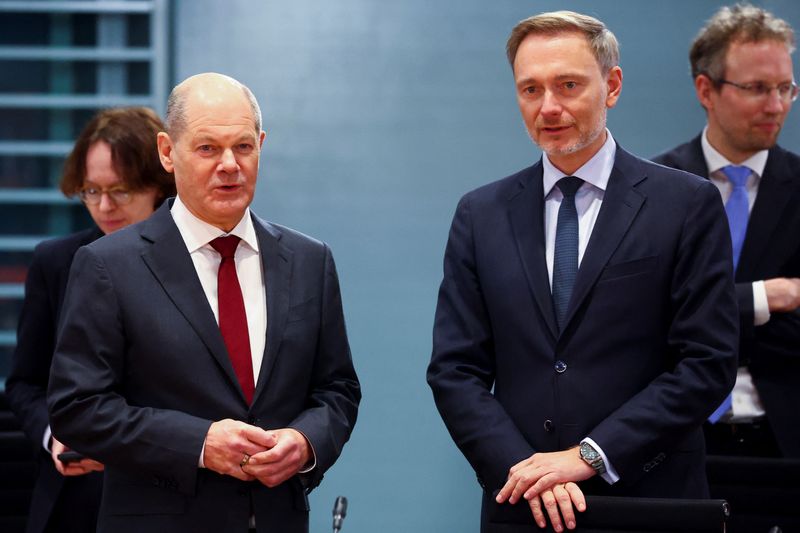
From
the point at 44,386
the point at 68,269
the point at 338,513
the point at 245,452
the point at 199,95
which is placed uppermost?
the point at 199,95

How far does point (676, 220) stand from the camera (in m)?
2.45

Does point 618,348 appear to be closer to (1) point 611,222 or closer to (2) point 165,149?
(1) point 611,222

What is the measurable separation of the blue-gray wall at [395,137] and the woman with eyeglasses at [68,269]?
127cm

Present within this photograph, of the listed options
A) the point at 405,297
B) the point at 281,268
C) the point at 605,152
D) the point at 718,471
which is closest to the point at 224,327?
the point at 281,268

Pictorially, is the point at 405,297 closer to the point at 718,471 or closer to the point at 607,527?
the point at 718,471

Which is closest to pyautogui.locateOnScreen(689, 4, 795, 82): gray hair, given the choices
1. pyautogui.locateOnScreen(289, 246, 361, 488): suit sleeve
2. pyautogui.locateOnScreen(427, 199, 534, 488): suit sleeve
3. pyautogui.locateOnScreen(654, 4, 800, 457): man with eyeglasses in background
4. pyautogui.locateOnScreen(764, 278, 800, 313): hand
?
pyautogui.locateOnScreen(654, 4, 800, 457): man with eyeglasses in background

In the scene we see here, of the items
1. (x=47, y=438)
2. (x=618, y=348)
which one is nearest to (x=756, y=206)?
(x=618, y=348)

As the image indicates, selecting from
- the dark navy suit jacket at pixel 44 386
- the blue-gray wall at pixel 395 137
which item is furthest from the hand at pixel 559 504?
the blue-gray wall at pixel 395 137

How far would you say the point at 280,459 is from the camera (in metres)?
2.28

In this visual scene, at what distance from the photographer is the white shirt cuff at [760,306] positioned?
10.1 feet

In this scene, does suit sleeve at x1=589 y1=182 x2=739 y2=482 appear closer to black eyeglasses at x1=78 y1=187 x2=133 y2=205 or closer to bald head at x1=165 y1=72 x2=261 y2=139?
bald head at x1=165 y1=72 x2=261 y2=139

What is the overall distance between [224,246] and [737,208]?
5.40ft

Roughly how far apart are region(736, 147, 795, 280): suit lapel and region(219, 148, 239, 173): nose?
163cm

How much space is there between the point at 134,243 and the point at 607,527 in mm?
1183
